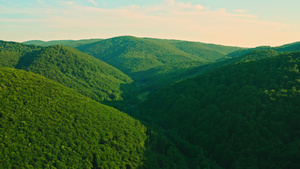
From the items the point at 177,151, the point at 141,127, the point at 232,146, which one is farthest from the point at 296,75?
the point at 141,127

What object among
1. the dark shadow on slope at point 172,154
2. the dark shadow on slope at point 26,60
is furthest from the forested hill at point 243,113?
the dark shadow on slope at point 26,60

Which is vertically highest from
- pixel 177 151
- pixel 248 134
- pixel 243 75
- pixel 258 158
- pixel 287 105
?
pixel 243 75

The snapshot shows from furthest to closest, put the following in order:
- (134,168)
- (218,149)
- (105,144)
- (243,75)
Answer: (243,75) → (218,149) → (105,144) → (134,168)

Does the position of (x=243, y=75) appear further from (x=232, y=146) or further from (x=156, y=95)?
(x=156, y=95)

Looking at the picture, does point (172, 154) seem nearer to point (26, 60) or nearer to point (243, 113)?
point (243, 113)

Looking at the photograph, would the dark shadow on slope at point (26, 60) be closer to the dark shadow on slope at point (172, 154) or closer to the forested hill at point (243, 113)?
the forested hill at point (243, 113)

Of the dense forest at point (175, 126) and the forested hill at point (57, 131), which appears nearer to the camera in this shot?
the forested hill at point (57, 131)

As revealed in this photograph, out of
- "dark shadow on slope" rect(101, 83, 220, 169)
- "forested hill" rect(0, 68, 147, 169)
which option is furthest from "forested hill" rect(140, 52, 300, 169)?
"forested hill" rect(0, 68, 147, 169)
